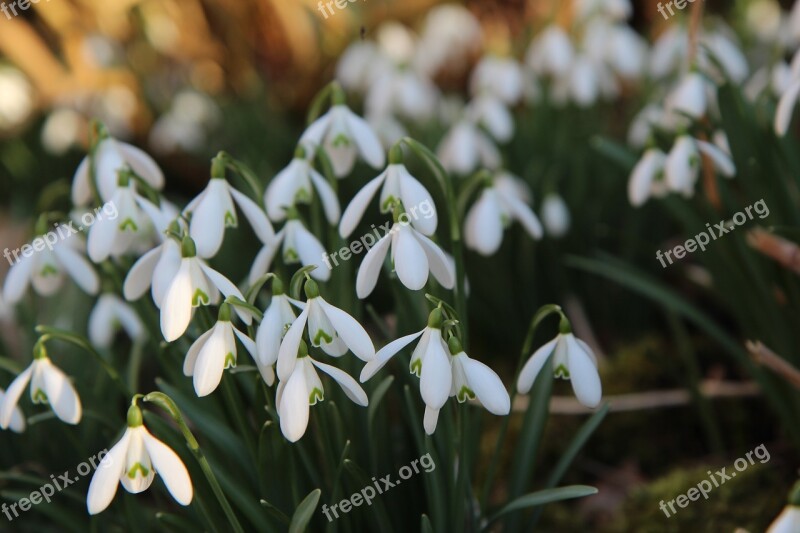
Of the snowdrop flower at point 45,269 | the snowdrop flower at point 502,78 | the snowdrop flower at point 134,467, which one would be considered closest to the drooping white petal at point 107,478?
the snowdrop flower at point 134,467

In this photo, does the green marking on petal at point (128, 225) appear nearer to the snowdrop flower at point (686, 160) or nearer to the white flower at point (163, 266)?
the white flower at point (163, 266)

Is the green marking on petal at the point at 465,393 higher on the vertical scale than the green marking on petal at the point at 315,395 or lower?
lower

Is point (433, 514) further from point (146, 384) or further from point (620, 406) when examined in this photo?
point (146, 384)

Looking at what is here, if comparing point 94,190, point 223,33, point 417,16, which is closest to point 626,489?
point 94,190

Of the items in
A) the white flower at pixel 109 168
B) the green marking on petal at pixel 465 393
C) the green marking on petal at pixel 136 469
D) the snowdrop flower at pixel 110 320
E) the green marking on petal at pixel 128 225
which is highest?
the white flower at pixel 109 168

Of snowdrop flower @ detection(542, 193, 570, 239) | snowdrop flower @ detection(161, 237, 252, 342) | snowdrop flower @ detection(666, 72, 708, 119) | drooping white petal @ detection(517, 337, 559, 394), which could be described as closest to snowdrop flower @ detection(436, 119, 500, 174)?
snowdrop flower @ detection(542, 193, 570, 239)

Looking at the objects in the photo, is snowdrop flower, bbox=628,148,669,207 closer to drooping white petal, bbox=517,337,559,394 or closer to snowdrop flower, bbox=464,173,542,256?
snowdrop flower, bbox=464,173,542,256
